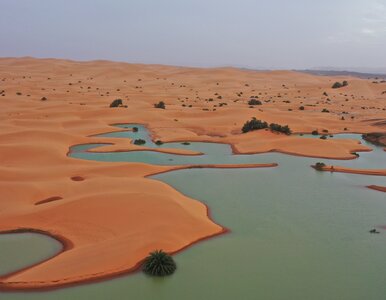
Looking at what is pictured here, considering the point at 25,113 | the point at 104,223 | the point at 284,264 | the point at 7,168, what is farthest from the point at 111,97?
the point at 284,264

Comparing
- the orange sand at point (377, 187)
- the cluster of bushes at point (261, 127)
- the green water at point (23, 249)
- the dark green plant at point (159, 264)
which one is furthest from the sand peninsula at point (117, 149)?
the orange sand at point (377, 187)

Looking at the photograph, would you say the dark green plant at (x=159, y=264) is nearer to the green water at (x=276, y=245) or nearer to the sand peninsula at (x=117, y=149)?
the green water at (x=276, y=245)

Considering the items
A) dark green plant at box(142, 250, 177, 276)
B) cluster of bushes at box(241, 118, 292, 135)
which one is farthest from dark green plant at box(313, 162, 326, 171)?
dark green plant at box(142, 250, 177, 276)

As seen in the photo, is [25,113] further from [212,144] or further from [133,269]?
[133,269]

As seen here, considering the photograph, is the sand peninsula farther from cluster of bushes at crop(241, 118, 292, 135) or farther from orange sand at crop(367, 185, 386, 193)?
orange sand at crop(367, 185, 386, 193)

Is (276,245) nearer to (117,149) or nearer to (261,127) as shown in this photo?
(117,149)

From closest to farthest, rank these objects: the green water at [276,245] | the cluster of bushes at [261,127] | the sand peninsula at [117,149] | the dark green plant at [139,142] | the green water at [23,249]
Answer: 1. the green water at [276,245]
2. the green water at [23,249]
3. the sand peninsula at [117,149]
4. the dark green plant at [139,142]
5. the cluster of bushes at [261,127]

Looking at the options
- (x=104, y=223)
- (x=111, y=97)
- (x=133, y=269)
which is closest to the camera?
(x=133, y=269)
